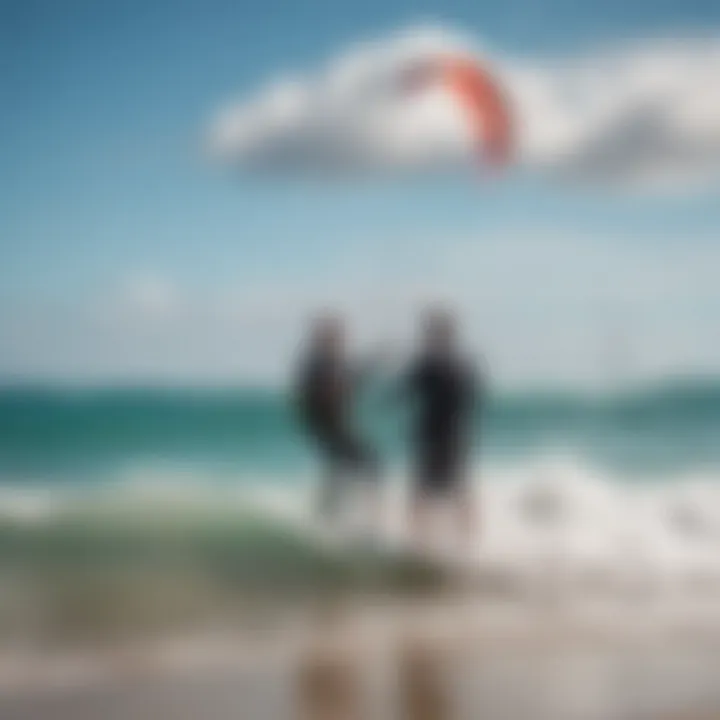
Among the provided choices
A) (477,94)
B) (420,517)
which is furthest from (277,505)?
(477,94)

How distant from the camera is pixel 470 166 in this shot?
1.94 m

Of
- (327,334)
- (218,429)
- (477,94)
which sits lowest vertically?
(218,429)

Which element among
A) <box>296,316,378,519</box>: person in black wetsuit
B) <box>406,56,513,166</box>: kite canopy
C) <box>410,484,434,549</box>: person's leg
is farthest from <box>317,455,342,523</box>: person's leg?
<box>406,56,513,166</box>: kite canopy

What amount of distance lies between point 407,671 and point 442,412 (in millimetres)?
400

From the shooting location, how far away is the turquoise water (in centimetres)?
186

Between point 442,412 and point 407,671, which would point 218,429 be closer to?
point 442,412

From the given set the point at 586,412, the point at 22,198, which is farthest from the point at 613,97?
the point at 22,198

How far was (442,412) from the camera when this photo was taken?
1.91m

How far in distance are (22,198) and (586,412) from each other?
953 millimetres

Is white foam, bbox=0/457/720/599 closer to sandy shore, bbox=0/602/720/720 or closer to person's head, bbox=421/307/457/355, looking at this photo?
sandy shore, bbox=0/602/720/720

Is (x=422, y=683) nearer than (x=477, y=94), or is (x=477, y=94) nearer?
(x=422, y=683)

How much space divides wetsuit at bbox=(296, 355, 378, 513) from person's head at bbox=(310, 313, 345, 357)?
23 mm

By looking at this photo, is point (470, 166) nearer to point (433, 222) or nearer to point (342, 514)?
point (433, 222)

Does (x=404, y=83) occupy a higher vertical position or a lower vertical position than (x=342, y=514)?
higher
